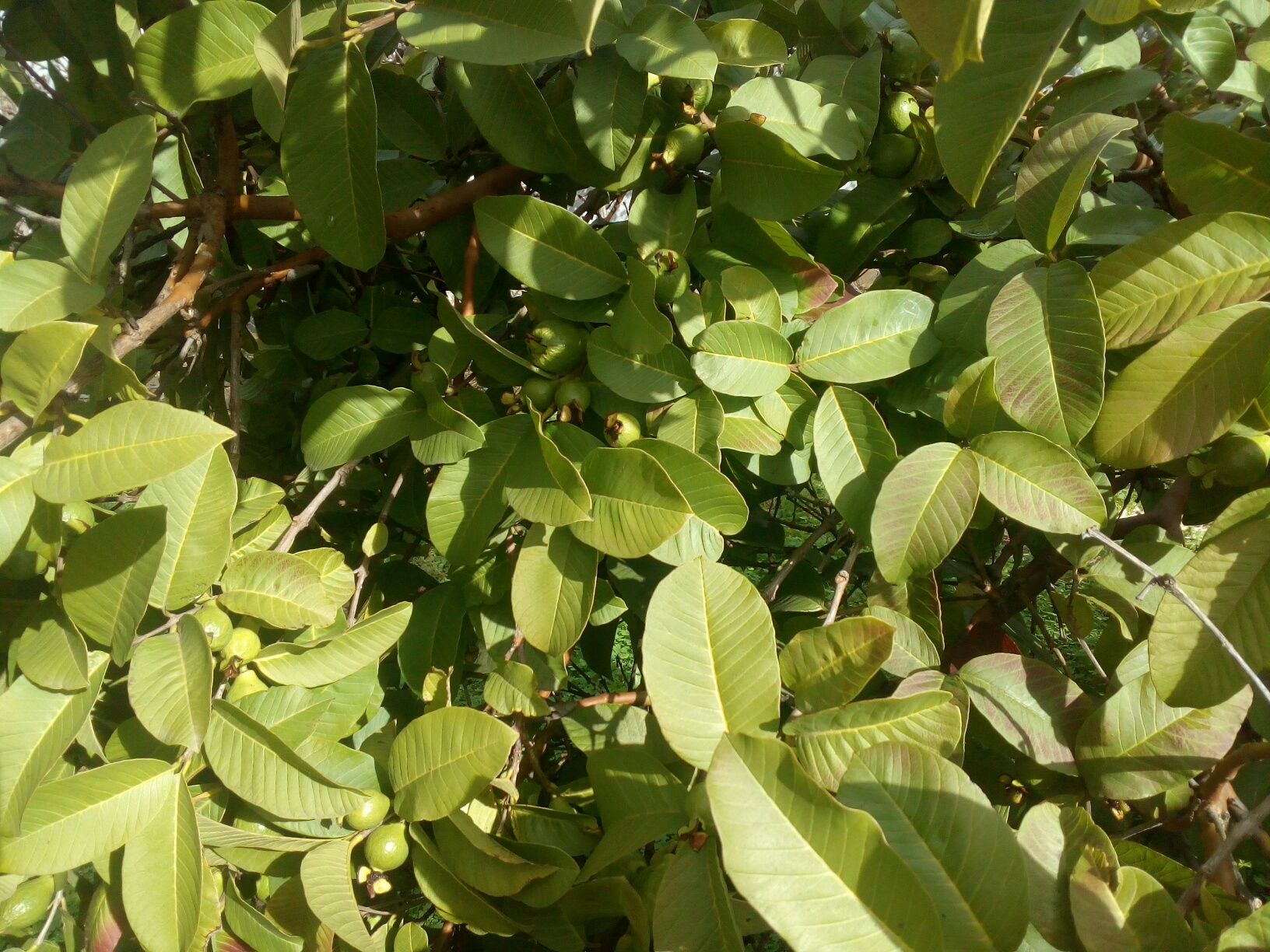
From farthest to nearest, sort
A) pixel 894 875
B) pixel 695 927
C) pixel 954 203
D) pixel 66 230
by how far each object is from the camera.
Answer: pixel 954 203, pixel 66 230, pixel 695 927, pixel 894 875

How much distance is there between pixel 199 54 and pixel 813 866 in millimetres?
838

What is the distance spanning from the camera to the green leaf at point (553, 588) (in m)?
0.78

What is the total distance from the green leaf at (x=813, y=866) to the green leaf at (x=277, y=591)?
0.45 m

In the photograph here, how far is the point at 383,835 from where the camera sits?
2.56 ft

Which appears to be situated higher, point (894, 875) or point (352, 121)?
point (352, 121)

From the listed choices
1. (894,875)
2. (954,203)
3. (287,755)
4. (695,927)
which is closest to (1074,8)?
(954,203)

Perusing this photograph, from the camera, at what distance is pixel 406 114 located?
0.94 meters

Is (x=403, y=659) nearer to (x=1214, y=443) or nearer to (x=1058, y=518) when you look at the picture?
(x=1058, y=518)

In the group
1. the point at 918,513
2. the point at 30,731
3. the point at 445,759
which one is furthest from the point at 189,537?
the point at 918,513

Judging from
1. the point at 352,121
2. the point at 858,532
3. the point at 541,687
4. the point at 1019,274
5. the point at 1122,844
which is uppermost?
the point at 352,121

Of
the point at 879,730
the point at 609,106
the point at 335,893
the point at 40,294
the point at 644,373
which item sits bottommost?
the point at 335,893

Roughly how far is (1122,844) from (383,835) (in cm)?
64

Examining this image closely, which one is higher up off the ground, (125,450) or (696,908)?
(125,450)

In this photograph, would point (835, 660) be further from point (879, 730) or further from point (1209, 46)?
point (1209, 46)
